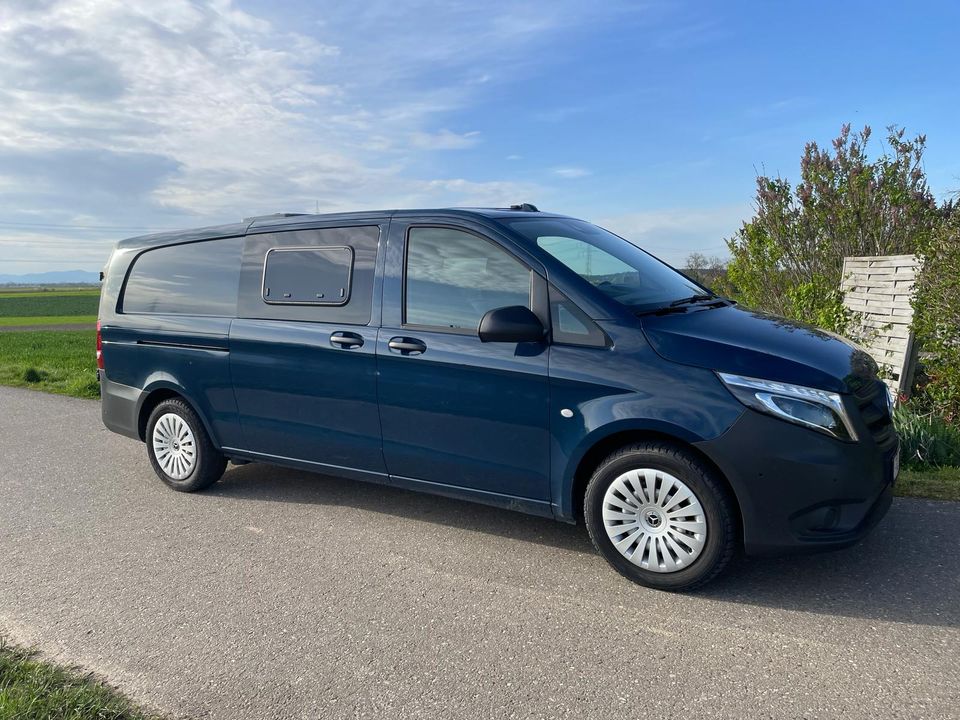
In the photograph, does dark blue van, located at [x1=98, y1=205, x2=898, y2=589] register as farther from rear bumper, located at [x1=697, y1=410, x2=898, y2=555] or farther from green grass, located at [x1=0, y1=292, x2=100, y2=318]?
green grass, located at [x1=0, y1=292, x2=100, y2=318]

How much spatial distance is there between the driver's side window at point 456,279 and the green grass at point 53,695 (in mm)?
2368

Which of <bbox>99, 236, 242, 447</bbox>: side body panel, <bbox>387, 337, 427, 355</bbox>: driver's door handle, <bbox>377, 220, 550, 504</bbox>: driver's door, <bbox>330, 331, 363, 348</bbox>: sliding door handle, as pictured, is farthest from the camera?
<bbox>99, 236, 242, 447</bbox>: side body panel

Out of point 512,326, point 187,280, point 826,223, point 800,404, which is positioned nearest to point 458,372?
point 512,326

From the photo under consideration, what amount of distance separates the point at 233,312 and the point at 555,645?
129 inches

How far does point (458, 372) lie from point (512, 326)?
480 mm

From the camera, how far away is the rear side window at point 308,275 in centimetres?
483

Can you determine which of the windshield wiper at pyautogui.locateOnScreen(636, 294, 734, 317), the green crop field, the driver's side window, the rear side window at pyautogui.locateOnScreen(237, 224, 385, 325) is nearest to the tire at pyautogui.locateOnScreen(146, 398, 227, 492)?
A: the rear side window at pyautogui.locateOnScreen(237, 224, 385, 325)

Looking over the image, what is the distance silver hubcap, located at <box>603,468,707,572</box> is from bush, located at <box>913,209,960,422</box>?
3.82 meters

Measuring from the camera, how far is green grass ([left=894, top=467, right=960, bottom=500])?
4.92 meters

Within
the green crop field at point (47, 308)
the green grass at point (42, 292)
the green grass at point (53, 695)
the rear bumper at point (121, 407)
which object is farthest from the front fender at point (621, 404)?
the green grass at point (42, 292)

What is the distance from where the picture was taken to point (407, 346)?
443cm

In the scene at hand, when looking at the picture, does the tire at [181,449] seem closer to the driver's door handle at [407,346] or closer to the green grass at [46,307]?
the driver's door handle at [407,346]

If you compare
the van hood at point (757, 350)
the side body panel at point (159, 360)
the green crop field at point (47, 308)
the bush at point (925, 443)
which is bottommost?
Answer: the green crop field at point (47, 308)

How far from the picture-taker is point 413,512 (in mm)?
5105
